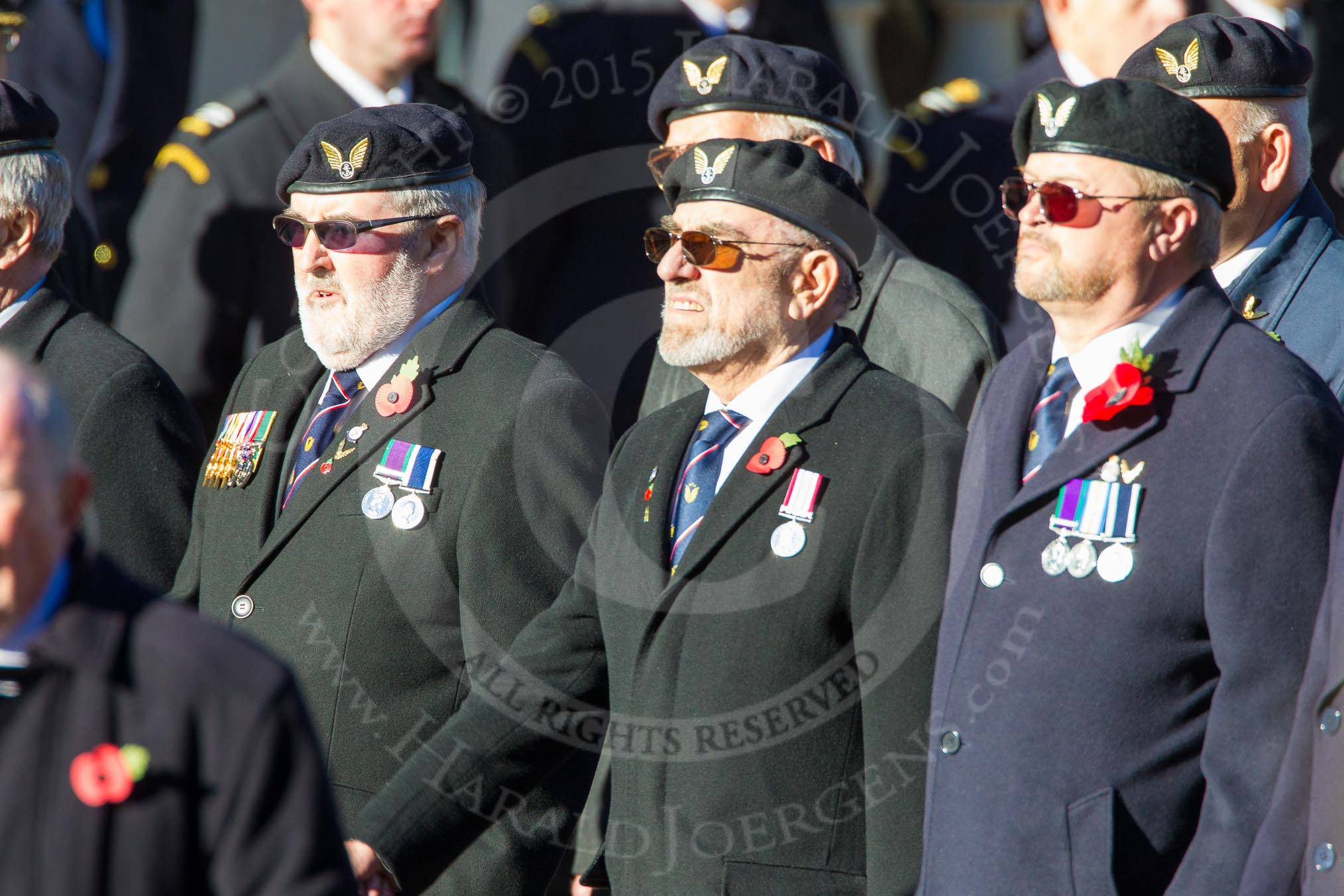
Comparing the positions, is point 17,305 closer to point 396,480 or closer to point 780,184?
point 396,480

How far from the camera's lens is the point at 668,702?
11.4 ft

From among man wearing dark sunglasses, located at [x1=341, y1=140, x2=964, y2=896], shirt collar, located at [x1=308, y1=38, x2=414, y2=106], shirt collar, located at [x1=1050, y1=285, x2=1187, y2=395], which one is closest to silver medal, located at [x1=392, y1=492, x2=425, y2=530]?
man wearing dark sunglasses, located at [x1=341, y1=140, x2=964, y2=896]

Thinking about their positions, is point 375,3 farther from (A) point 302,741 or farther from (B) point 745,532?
(A) point 302,741

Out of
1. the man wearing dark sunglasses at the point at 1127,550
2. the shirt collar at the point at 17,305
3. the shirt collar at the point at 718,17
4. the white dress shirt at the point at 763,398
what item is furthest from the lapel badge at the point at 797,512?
the shirt collar at the point at 718,17

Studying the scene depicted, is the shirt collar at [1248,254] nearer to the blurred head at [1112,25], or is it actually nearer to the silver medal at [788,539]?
the silver medal at [788,539]

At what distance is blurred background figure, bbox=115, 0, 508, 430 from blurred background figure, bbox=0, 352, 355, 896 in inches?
137

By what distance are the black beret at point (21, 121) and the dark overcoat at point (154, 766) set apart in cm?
264

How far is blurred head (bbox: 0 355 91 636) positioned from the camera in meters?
2.28

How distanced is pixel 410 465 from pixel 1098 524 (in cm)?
152

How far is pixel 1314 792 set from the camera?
280cm

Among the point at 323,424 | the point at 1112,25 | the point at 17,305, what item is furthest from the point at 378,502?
the point at 1112,25

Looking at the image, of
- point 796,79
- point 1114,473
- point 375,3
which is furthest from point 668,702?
point 375,3

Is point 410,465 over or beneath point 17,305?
beneath

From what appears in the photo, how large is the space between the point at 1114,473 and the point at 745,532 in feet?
2.26
